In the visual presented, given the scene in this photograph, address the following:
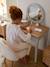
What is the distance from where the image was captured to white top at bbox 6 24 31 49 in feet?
8.19

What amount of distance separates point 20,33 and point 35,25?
572mm

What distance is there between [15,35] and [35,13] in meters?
0.74

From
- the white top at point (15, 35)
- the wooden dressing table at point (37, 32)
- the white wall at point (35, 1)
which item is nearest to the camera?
the white top at point (15, 35)

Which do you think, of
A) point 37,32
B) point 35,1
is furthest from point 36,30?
point 35,1

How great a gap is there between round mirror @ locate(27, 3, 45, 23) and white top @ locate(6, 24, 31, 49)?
1.80 feet

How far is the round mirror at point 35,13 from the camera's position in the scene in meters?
2.98

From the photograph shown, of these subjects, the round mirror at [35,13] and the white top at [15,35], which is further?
the round mirror at [35,13]

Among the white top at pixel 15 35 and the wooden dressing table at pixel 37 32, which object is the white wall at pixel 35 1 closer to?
the wooden dressing table at pixel 37 32

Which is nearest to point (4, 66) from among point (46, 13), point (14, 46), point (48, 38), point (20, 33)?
point (14, 46)

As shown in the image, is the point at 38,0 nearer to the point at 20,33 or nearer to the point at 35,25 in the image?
the point at 35,25

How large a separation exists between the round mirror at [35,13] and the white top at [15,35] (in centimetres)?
55

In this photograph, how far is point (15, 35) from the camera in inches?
99.3

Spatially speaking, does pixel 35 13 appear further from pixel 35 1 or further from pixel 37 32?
pixel 37 32

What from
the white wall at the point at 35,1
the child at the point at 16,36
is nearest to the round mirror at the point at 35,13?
the white wall at the point at 35,1
